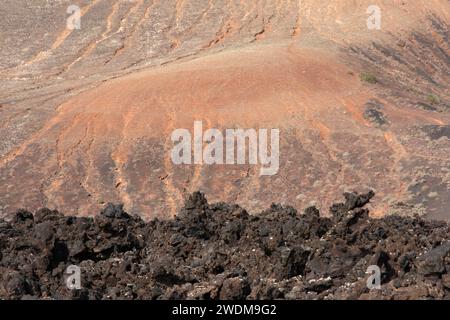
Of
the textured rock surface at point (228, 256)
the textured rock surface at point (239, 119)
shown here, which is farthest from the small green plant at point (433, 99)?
the textured rock surface at point (228, 256)

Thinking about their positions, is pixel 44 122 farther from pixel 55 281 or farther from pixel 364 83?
pixel 55 281

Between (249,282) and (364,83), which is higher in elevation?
(249,282)

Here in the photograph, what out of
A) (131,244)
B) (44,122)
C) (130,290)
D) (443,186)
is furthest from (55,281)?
(44,122)

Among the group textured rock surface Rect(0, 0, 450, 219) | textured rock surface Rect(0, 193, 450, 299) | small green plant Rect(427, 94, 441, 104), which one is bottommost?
small green plant Rect(427, 94, 441, 104)

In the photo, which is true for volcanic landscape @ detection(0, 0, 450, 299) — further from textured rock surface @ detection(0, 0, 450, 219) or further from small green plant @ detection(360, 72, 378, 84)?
small green plant @ detection(360, 72, 378, 84)

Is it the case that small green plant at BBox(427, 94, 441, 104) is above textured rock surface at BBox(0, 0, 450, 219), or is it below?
below

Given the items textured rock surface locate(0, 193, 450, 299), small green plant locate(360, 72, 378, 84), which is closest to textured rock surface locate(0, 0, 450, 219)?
small green plant locate(360, 72, 378, 84)

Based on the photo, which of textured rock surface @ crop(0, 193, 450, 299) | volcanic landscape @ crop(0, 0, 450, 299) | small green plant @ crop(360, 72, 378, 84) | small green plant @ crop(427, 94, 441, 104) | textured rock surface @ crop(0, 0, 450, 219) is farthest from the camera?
small green plant @ crop(427, 94, 441, 104)
